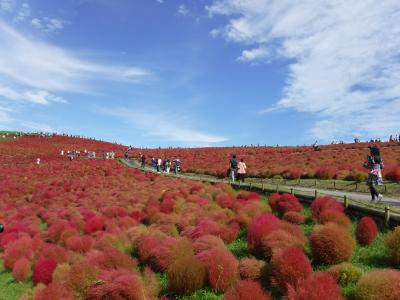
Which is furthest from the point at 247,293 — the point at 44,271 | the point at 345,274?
the point at 44,271

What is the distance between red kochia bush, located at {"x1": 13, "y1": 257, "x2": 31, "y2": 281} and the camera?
49.7 ft

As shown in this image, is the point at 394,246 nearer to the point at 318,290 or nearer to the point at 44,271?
the point at 318,290

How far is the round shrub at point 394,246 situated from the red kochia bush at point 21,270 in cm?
1167

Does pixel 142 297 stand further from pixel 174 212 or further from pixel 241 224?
pixel 174 212

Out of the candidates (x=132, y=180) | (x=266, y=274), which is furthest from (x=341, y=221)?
(x=132, y=180)

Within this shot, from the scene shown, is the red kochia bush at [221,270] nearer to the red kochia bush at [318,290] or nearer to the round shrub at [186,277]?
the round shrub at [186,277]

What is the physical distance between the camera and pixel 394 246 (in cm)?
1034

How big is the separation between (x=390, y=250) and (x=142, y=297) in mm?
5957

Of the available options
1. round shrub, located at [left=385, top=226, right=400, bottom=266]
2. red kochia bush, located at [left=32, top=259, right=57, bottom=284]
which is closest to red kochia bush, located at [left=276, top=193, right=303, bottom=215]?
round shrub, located at [left=385, top=226, right=400, bottom=266]

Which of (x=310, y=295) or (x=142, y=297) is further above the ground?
(x=310, y=295)

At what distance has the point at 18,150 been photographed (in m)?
69.1

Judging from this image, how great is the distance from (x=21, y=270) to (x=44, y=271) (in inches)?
66.4

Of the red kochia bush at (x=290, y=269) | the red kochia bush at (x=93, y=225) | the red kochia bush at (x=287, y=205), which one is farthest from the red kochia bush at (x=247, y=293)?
the red kochia bush at (x=93, y=225)

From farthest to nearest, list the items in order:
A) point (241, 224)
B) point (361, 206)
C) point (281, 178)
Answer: point (281, 178)
point (241, 224)
point (361, 206)
